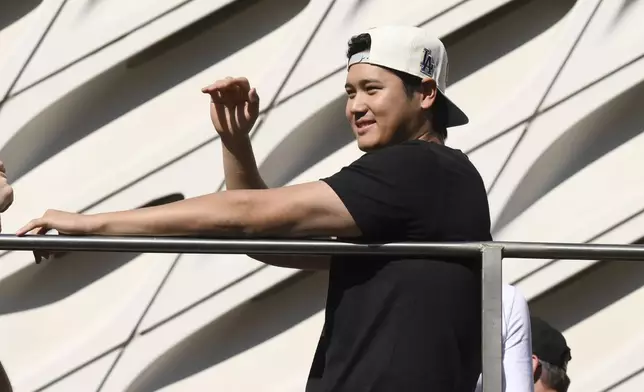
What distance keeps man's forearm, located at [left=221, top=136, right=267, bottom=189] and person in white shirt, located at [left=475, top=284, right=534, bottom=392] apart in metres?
0.73

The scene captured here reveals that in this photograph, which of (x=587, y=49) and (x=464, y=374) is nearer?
(x=464, y=374)

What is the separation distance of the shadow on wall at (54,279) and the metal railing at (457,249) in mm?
3236

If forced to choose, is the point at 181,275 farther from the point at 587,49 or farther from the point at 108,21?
the point at 587,49

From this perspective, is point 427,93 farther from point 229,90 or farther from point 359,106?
point 229,90

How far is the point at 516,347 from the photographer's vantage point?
9.91 feet

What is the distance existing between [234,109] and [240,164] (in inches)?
6.1

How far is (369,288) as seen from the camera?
2.52 metres

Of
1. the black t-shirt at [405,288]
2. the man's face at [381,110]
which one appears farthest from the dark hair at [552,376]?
the man's face at [381,110]

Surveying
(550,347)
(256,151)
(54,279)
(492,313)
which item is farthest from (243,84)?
(54,279)

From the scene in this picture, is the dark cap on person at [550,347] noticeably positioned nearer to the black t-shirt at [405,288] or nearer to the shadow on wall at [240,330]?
the black t-shirt at [405,288]

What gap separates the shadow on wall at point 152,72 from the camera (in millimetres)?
5938

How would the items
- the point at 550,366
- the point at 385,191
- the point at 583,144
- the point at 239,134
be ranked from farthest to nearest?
the point at 583,144
the point at 550,366
the point at 239,134
the point at 385,191

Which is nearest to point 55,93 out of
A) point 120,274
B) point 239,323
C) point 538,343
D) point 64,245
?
point 120,274

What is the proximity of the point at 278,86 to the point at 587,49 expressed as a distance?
61.3 inches
